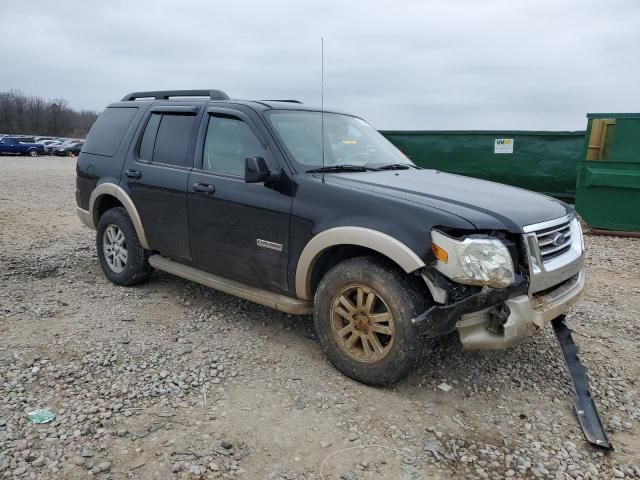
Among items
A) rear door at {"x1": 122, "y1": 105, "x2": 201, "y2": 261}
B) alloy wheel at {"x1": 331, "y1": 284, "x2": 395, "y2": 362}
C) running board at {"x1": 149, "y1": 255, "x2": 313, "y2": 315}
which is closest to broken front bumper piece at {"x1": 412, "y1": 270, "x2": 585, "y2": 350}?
alloy wheel at {"x1": 331, "y1": 284, "x2": 395, "y2": 362}

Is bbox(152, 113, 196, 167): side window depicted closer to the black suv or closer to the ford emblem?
the black suv

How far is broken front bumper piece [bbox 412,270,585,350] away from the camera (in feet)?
9.81

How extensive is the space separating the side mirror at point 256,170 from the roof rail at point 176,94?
1.26 meters

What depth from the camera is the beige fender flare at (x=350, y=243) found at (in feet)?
9.95

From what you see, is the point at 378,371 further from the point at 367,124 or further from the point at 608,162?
the point at 608,162

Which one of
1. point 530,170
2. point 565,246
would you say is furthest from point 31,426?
point 530,170

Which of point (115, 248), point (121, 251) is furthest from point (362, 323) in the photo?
point (115, 248)

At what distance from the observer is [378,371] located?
3.29 metres

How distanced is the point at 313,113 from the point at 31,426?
3.09 metres

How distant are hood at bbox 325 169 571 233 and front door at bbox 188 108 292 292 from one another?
1.77ft

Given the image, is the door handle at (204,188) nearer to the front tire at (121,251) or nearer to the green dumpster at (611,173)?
the front tire at (121,251)

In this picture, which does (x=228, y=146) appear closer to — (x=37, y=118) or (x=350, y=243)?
(x=350, y=243)

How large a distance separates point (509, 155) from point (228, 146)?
8297 mm

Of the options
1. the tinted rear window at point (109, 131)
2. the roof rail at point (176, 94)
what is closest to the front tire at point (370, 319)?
the roof rail at point (176, 94)
